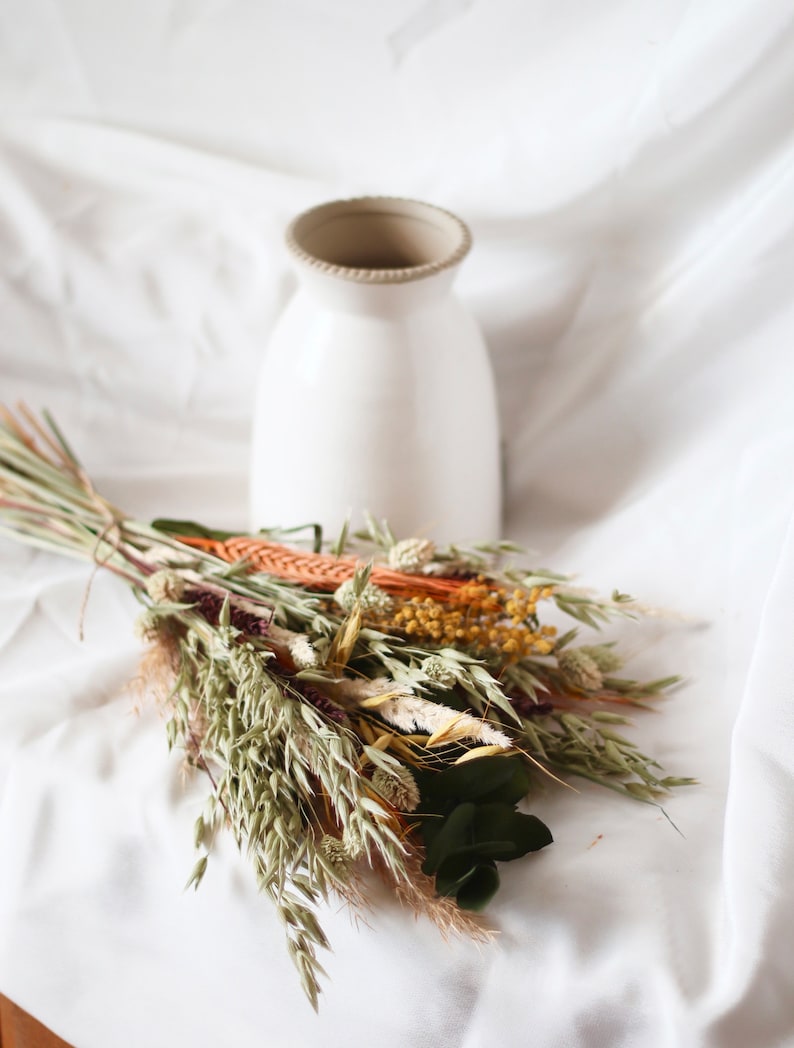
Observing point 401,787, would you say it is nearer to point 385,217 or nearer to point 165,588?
point 165,588

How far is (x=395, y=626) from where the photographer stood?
51 cm

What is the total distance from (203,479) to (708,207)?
455 millimetres

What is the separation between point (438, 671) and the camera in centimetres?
48

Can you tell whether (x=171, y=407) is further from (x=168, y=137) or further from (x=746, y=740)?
(x=746, y=740)

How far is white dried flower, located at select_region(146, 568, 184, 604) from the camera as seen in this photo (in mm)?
566

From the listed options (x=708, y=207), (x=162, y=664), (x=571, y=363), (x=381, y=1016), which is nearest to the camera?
(x=381, y=1016)

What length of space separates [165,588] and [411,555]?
15cm

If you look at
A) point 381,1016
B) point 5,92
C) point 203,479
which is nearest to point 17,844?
point 381,1016

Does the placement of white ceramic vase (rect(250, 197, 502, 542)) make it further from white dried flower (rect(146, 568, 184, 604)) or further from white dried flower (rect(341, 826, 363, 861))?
white dried flower (rect(341, 826, 363, 861))

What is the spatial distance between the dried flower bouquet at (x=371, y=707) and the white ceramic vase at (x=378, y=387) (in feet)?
0.13

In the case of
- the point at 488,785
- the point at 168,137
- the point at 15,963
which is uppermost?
the point at 168,137

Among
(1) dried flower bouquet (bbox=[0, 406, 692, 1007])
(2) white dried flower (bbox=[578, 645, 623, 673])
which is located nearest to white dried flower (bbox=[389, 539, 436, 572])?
(1) dried flower bouquet (bbox=[0, 406, 692, 1007])

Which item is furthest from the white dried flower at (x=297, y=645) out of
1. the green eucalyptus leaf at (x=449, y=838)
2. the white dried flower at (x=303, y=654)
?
the green eucalyptus leaf at (x=449, y=838)

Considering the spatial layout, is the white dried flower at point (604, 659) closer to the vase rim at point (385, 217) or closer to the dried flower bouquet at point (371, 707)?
the dried flower bouquet at point (371, 707)
